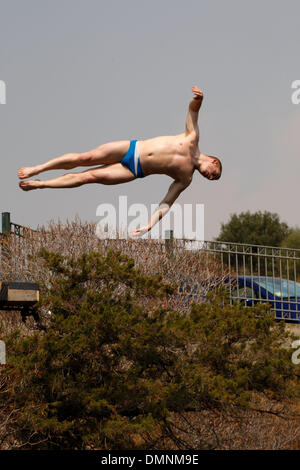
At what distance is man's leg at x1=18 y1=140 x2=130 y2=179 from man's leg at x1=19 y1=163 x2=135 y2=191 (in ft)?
0.23

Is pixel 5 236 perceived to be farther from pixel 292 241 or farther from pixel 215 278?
pixel 292 241

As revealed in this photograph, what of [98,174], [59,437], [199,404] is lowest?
[59,437]

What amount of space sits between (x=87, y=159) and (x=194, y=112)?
108 centimetres

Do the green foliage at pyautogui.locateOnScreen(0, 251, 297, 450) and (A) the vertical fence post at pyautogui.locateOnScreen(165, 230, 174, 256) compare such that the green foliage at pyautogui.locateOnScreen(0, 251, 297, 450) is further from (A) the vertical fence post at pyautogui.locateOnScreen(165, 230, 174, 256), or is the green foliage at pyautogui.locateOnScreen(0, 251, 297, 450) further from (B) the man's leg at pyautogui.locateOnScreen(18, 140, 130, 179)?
(A) the vertical fence post at pyautogui.locateOnScreen(165, 230, 174, 256)

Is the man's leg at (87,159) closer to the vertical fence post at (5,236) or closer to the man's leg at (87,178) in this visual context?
the man's leg at (87,178)

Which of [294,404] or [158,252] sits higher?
[158,252]

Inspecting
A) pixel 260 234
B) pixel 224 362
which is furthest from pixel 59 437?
pixel 260 234

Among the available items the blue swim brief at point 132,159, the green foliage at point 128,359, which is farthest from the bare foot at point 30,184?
the green foliage at point 128,359

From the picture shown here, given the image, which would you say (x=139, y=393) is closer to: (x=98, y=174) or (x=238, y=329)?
(x=238, y=329)

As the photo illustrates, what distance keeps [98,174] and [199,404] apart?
2630 mm

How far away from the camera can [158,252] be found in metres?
13.8

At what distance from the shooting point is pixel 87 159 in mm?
5742

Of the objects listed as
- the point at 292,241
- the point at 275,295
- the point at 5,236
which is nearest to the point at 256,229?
the point at 292,241

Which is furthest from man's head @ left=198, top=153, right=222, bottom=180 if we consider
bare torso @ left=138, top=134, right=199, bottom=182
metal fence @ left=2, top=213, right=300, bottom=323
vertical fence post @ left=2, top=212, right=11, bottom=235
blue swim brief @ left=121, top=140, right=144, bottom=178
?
vertical fence post @ left=2, top=212, right=11, bottom=235
